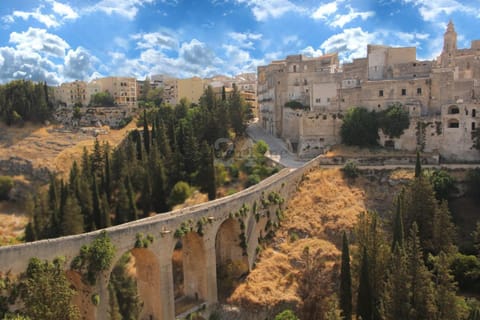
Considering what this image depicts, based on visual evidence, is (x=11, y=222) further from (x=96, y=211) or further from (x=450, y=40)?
(x=450, y=40)

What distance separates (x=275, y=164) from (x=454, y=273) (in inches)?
719

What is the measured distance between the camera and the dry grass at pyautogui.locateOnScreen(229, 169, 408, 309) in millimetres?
24000

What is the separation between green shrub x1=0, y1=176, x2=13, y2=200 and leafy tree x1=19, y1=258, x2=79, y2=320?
129 feet

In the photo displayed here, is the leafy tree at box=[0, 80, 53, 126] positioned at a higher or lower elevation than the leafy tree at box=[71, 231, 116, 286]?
higher

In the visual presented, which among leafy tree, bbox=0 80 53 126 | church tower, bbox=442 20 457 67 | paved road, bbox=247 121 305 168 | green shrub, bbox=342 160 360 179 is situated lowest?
green shrub, bbox=342 160 360 179

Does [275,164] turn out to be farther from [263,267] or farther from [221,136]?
[263,267]

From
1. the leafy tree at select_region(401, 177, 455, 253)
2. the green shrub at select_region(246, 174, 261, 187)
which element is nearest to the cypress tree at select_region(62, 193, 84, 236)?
the green shrub at select_region(246, 174, 261, 187)

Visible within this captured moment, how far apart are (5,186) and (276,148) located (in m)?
31.0

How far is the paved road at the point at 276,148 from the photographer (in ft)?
125

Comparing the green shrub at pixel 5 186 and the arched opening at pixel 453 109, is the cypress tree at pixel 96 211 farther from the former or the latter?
the arched opening at pixel 453 109

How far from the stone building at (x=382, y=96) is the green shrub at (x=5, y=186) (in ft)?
97.9

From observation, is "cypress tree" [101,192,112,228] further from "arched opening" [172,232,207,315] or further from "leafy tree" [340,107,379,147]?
"leafy tree" [340,107,379,147]

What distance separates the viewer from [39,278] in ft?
46.5

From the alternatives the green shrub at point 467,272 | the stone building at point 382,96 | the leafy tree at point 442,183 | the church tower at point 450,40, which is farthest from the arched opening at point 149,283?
the church tower at point 450,40
